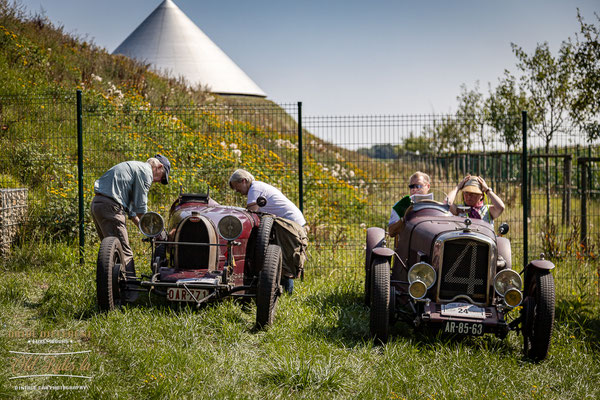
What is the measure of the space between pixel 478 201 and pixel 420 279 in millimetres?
1764

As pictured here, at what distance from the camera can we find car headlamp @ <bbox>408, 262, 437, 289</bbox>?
195 inches

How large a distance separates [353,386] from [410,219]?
2.25 m

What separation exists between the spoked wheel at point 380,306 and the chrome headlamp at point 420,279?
0.73ft

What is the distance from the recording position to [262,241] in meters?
5.76

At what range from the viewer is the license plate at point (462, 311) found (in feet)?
15.7

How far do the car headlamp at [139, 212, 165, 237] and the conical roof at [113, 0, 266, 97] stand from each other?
77.4 ft

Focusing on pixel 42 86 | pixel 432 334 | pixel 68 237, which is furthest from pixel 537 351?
pixel 42 86

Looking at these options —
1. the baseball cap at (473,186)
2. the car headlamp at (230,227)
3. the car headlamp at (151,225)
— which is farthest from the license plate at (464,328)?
the car headlamp at (151,225)

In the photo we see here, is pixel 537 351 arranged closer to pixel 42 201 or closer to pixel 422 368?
pixel 422 368

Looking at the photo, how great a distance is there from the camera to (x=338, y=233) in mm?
9672

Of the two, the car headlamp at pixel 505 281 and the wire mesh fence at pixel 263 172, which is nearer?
the car headlamp at pixel 505 281

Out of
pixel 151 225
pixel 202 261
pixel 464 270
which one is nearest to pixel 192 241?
pixel 202 261

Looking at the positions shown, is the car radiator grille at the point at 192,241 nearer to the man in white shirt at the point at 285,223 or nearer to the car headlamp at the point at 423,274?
the man in white shirt at the point at 285,223

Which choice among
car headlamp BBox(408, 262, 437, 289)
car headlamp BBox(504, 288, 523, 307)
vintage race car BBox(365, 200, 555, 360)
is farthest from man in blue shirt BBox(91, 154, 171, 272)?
car headlamp BBox(504, 288, 523, 307)
